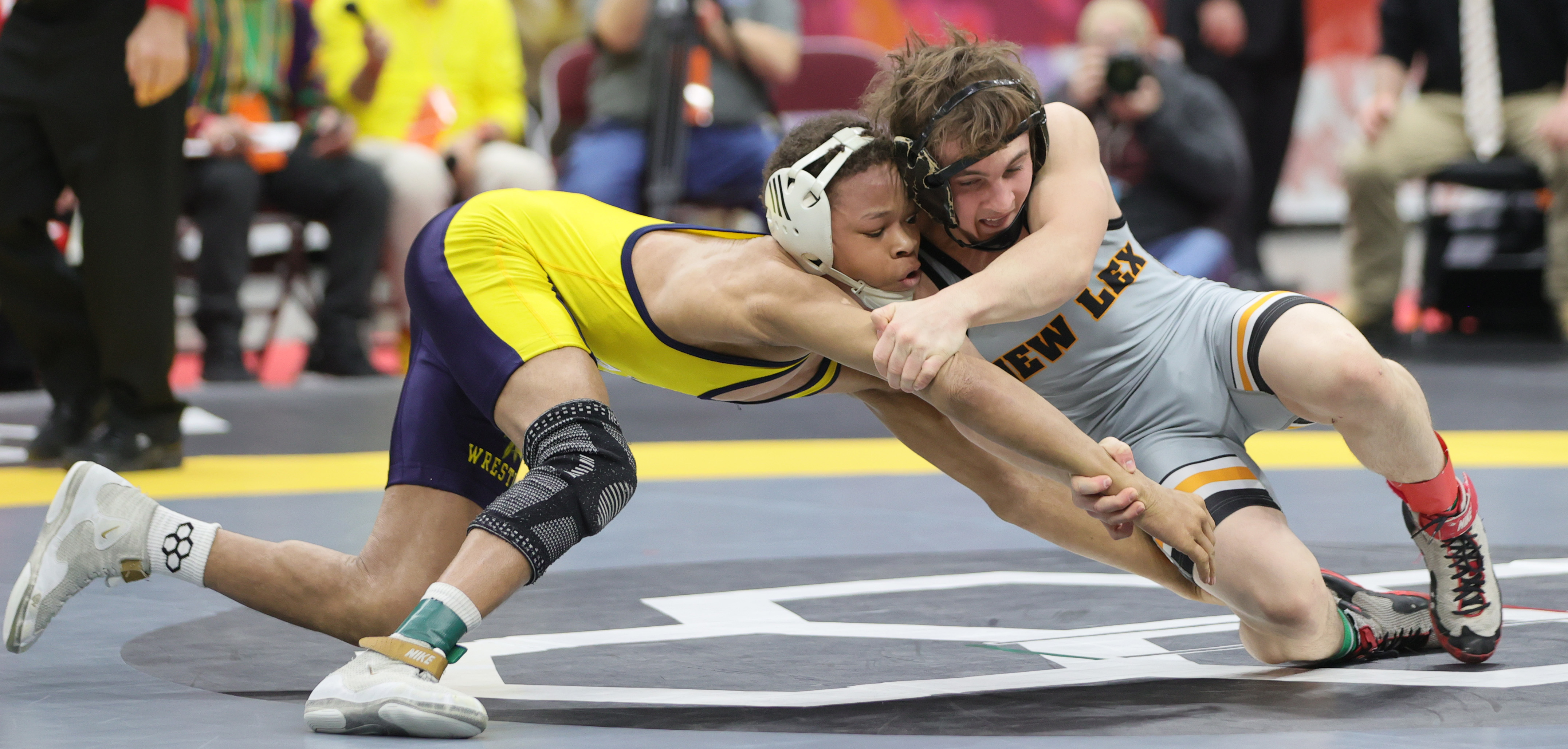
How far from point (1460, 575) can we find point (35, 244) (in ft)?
11.7

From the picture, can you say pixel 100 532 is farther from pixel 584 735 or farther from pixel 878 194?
pixel 878 194

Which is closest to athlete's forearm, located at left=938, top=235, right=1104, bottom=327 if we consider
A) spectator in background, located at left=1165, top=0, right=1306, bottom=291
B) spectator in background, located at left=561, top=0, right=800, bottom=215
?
spectator in background, located at left=561, top=0, right=800, bottom=215

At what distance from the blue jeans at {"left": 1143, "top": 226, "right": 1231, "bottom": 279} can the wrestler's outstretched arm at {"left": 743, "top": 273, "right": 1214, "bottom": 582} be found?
4342 millimetres

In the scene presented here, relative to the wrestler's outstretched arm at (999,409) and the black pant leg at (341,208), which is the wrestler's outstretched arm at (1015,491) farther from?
the black pant leg at (341,208)

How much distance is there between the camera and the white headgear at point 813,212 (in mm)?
2348

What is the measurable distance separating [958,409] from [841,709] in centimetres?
43

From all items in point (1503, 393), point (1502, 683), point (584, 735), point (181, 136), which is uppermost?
point (1503, 393)

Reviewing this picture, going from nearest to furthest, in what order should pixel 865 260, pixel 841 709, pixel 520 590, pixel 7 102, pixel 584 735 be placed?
1. pixel 584 735
2. pixel 841 709
3. pixel 865 260
4. pixel 520 590
5. pixel 7 102

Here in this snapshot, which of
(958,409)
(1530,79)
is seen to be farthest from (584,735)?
(1530,79)

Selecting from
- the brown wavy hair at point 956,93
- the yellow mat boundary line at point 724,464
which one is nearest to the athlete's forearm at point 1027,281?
the brown wavy hair at point 956,93

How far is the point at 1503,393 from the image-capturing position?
613 cm

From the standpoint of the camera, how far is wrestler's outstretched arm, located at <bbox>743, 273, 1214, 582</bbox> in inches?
88.5

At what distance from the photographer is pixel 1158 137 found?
22.1ft

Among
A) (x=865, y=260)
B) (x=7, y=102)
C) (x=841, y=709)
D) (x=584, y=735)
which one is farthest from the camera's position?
(x=7, y=102)
